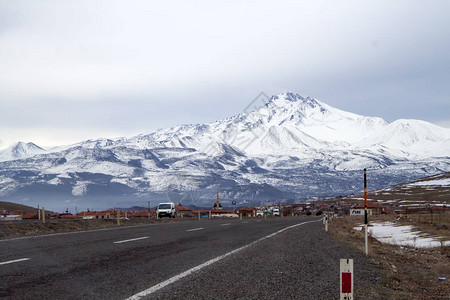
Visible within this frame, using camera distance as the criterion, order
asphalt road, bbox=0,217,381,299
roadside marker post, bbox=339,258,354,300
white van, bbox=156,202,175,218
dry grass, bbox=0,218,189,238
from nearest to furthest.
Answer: roadside marker post, bbox=339,258,354,300
asphalt road, bbox=0,217,381,299
dry grass, bbox=0,218,189,238
white van, bbox=156,202,175,218

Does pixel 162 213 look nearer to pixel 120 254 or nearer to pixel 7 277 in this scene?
pixel 120 254

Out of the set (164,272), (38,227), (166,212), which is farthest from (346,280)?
(166,212)

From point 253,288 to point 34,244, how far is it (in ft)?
30.5

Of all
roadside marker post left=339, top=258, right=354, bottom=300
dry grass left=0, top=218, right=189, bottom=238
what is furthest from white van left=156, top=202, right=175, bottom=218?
roadside marker post left=339, top=258, right=354, bottom=300

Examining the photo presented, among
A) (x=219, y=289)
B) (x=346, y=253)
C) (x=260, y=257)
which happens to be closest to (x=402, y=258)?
(x=346, y=253)

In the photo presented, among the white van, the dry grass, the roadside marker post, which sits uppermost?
the roadside marker post

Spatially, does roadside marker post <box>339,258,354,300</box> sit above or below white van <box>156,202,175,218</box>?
above

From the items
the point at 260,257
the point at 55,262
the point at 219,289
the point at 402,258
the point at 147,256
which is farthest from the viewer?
the point at 402,258

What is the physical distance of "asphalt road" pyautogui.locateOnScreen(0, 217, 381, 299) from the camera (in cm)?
888

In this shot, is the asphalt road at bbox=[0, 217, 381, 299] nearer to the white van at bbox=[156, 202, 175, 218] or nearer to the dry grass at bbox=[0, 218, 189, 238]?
the dry grass at bbox=[0, 218, 189, 238]

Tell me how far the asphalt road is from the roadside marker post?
110 cm

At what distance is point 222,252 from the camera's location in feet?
50.1

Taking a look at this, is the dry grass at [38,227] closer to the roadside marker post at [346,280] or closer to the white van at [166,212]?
the roadside marker post at [346,280]

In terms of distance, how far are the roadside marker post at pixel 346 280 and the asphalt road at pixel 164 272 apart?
3.62 ft
